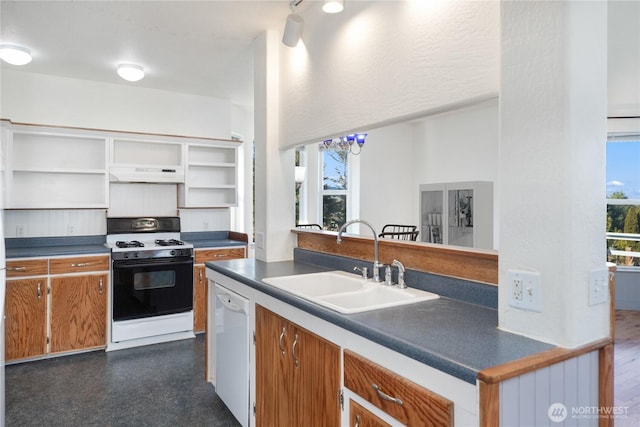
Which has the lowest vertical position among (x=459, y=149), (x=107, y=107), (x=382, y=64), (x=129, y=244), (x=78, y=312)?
(x=78, y=312)

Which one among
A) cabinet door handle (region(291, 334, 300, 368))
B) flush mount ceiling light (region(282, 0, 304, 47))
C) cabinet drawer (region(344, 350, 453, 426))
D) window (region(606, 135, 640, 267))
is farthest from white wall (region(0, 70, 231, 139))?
window (region(606, 135, 640, 267))

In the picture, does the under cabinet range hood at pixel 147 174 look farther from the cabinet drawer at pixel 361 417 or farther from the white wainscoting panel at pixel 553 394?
the white wainscoting panel at pixel 553 394

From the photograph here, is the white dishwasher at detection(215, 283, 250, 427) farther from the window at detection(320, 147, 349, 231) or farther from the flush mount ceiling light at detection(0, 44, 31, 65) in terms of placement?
the window at detection(320, 147, 349, 231)

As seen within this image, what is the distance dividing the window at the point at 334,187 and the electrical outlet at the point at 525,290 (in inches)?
188

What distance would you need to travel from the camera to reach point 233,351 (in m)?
2.46

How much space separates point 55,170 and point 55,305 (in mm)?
1271

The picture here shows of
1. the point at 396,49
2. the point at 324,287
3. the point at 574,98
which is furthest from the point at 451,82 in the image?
the point at 324,287

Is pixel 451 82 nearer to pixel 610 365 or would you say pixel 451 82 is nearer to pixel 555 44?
pixel 555 44

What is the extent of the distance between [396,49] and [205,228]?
11.4 ft

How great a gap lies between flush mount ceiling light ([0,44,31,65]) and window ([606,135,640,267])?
6530 mm

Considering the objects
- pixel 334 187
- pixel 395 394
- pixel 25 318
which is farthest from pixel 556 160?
pixel 334 187

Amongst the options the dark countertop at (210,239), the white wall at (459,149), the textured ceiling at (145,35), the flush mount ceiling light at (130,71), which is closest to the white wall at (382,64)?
the textured ceiling at (145,35)

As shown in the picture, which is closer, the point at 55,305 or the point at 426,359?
the point at 426,359

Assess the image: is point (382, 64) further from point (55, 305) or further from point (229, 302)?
point (55, 305)
